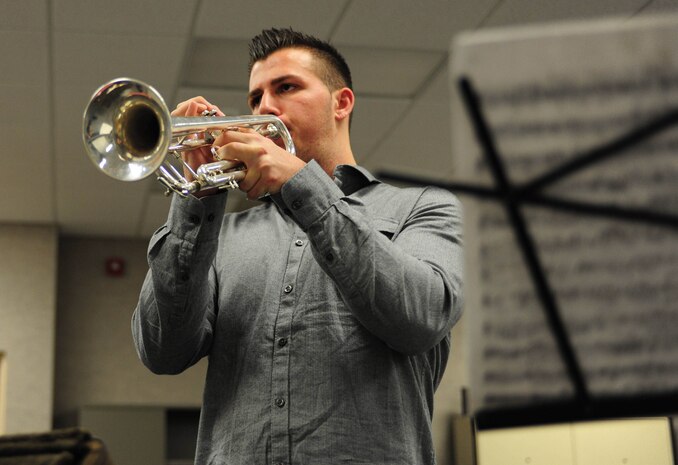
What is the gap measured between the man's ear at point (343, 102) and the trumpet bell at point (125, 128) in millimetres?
390

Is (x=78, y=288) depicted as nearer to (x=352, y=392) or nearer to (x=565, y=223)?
(x=352, y=392)

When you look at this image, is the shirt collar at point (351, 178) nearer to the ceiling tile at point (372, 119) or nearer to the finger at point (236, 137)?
the finger at point (236, 137)

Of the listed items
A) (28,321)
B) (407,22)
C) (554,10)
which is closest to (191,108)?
(407,22)

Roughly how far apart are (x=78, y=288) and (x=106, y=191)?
114cm

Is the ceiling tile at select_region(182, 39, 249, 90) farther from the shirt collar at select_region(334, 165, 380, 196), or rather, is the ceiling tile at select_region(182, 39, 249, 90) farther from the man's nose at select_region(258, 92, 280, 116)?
the shirt collar at select_region(334, 165, 380, 196)

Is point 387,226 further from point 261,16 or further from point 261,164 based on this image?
point 261,16

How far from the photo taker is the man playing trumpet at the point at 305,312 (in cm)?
131

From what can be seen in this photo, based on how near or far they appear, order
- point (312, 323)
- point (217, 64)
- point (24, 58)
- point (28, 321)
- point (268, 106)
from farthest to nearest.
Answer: point (28, 321) < point (217, 64) < point (24, 58) < point (268, 106) < point (312, 323)

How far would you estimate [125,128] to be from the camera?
157 centimetres

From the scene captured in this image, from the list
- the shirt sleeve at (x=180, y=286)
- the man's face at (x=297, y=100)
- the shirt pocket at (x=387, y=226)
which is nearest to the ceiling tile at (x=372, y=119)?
the man's face at (x=297, y=100)

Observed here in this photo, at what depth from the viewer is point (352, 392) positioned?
4.42 feet

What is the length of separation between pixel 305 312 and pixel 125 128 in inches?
17.6

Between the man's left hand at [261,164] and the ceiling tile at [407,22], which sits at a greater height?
the ceiling tile at [407,22]

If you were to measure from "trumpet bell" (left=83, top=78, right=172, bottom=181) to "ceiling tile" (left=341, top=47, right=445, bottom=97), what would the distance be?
2.46 metres
